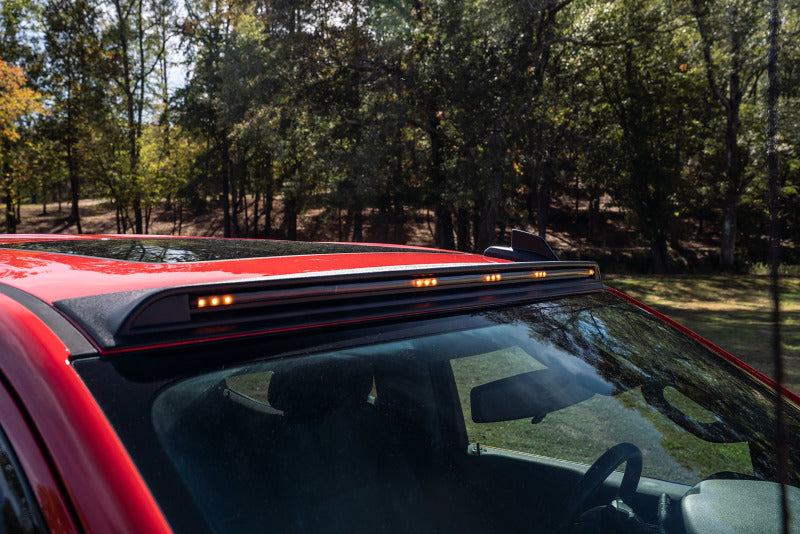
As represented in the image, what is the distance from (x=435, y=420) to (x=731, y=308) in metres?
17.3

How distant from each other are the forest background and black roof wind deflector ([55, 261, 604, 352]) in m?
7.47

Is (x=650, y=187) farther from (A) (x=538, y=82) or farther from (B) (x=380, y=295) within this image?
(B) (x=380, y=295)

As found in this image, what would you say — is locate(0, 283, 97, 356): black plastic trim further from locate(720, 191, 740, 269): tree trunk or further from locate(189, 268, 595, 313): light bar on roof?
locate(720, 191, 740, 269): tree trunk

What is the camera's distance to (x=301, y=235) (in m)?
44.4

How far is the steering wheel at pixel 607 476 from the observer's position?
160 centimetres

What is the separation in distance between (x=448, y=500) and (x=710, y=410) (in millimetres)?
792

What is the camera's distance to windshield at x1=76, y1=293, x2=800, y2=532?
1.06 metres

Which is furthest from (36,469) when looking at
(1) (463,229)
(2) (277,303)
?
(1) (463,229)

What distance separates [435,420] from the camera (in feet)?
6.08

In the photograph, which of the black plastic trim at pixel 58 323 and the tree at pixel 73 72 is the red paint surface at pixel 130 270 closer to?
the black plastic trim at pixel 58 323

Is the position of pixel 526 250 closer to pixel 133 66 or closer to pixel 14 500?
pixel 14 500

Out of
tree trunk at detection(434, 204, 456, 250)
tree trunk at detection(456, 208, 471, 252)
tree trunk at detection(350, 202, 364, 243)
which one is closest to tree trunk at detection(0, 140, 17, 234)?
tree trunk at detection(350, 202, 364, 243)

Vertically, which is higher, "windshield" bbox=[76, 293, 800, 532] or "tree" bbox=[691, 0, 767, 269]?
"tree" bbox=[691, 0, 767, 269]

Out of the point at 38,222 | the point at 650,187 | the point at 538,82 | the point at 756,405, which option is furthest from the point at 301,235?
the point at 756,405
